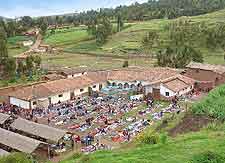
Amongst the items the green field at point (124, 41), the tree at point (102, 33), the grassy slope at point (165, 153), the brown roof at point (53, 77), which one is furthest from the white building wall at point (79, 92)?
the tree at point (102, 33)

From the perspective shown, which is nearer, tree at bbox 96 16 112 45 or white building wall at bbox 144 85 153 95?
white building wall at bbox 144 85 153 95

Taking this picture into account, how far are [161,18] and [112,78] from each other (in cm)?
7473

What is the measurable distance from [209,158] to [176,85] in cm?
2785

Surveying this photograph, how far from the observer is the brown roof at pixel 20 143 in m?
26.5

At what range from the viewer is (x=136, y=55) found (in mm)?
74438

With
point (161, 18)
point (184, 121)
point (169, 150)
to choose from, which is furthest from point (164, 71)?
point (161, 18)

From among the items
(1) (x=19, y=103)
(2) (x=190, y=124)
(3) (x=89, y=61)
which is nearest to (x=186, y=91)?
(2) (x=190, y=124)

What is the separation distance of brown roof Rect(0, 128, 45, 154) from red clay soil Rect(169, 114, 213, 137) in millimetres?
9087

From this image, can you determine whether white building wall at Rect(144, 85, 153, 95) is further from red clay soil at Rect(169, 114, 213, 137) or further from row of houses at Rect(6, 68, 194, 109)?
red clay soil at Rect(169, 114, 213, 137)

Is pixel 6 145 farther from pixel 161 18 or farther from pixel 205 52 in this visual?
pixel 161 18

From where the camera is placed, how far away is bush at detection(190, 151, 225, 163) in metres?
15.5

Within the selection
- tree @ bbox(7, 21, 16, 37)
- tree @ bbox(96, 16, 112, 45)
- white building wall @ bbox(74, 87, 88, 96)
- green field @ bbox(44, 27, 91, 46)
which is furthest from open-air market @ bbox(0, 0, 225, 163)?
tree @ bbox(7, 21, 16, 37)

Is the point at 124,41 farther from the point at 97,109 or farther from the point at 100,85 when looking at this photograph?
the point at 97,109

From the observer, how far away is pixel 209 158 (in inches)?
612
